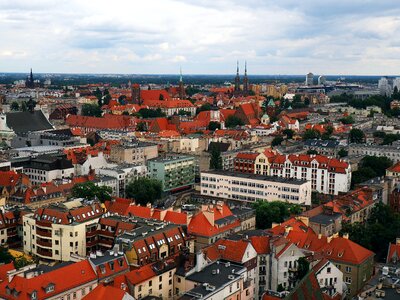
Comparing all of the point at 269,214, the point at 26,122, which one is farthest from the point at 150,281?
the point at 26,122

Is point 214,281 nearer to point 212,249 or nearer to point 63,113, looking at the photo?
point 212,249

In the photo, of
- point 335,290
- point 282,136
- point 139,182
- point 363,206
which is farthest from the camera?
point 282,136

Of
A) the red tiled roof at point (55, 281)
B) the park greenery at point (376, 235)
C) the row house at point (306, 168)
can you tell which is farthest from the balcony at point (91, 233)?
the row house at point (306, 168)

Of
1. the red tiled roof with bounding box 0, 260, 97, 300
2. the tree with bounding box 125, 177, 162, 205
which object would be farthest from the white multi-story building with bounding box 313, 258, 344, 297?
the tree with bounding box 125, 177, 162, 205

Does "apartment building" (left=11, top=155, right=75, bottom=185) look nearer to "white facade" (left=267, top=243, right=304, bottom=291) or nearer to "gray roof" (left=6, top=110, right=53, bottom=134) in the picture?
"gray roof" (left=6, top=110, right=53, bottom=134)

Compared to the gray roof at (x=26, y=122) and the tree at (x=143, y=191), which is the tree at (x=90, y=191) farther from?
the gray roof at (x=26, y=122)

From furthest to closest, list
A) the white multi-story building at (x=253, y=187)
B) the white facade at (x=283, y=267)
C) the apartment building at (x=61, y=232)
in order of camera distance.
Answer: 1. the white multi-story building at (x=253, y=187)
2. the apartment building at (x=61, y=232)
3. the white facade at (x=283, y=267)

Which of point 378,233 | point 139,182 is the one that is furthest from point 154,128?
point 378,233
